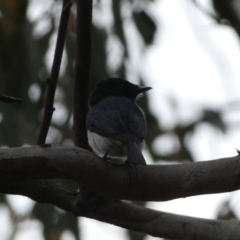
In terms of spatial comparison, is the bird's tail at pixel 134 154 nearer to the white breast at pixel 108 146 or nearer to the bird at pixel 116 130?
the bird at pixel 116 130

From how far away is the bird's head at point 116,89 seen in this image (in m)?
4.43

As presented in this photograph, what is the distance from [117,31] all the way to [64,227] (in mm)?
1882

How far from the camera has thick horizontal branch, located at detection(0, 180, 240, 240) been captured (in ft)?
8.36

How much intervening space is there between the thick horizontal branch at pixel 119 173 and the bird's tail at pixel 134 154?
0.73 ft

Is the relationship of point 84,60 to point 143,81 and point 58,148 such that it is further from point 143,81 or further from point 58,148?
point 143,81

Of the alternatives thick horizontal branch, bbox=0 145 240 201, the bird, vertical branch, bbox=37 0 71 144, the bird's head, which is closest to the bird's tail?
the bird

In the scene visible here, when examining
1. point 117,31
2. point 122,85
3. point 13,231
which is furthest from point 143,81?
point 13,231

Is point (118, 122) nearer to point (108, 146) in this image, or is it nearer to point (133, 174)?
point (108, 146)

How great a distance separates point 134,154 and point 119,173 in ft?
1.49

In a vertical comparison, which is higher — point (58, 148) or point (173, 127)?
point (58, 148)

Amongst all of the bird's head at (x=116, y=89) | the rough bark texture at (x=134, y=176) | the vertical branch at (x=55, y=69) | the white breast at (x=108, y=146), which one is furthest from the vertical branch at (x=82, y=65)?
the bird's head at (x=116, y=89)

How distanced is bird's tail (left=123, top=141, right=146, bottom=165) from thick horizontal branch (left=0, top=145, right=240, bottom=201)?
22 centimetres

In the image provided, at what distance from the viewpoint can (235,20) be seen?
2.82 m

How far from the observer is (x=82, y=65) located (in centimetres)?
264
